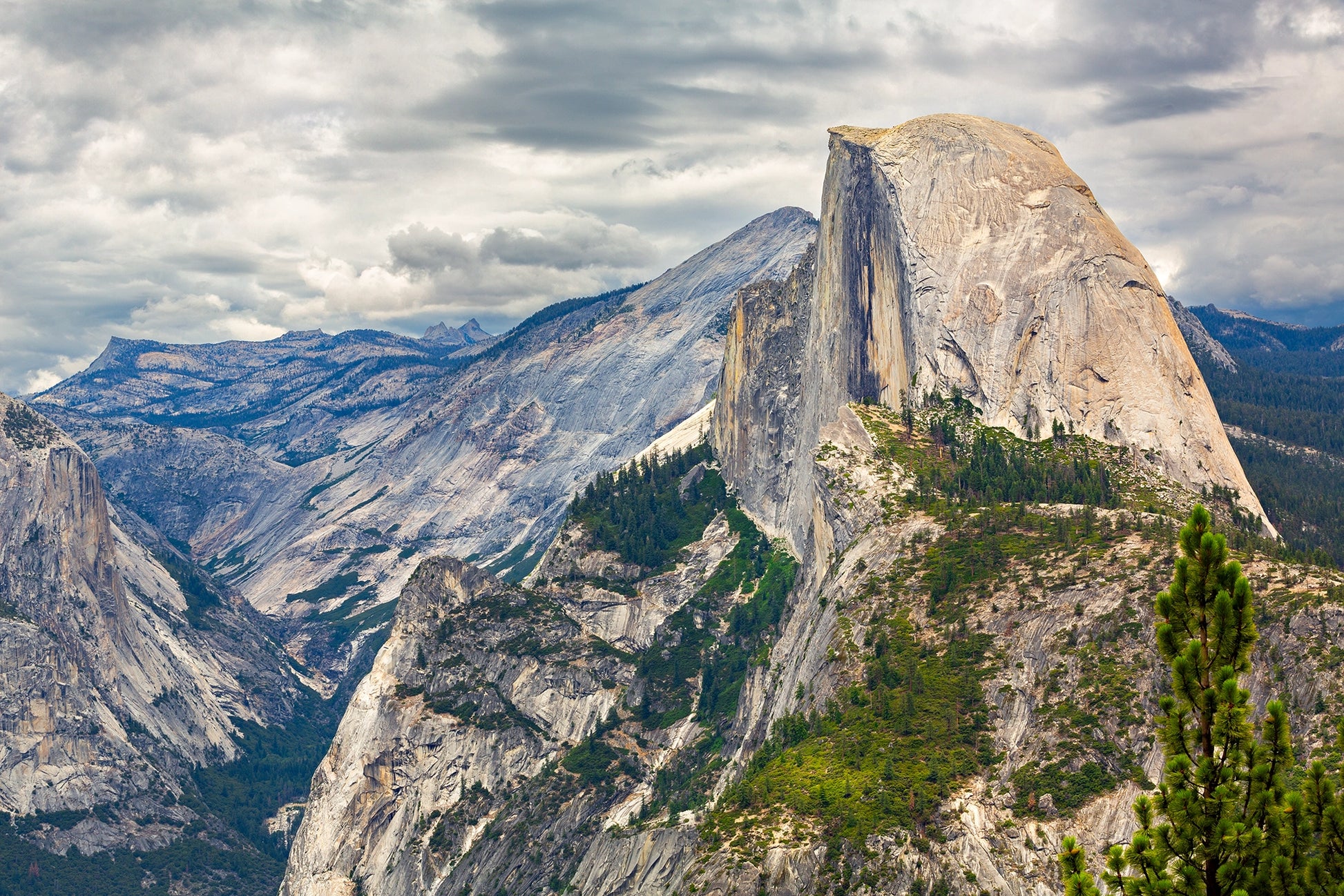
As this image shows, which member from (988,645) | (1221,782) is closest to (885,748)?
(988,645)

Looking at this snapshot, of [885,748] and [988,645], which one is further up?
[988,645]

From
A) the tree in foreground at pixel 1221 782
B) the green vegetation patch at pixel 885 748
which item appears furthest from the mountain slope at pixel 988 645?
the tree in foreground at pixel 1221 782

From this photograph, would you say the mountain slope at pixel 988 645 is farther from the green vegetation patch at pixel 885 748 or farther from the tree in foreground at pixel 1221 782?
the tree in foreground at pixel 1221 782

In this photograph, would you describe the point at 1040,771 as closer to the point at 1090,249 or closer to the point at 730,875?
the point at 730,875

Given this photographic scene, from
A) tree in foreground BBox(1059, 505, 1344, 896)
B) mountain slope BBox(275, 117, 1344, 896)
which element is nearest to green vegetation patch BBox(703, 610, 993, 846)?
mountain slope BBox(275, 117, 1344, 896)

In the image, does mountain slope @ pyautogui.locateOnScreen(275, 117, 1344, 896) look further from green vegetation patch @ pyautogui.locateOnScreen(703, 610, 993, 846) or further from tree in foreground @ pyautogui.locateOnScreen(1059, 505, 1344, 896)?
tree in foreground @ pyautogui.locateOnScreen(1059, 505, 1344, 896)

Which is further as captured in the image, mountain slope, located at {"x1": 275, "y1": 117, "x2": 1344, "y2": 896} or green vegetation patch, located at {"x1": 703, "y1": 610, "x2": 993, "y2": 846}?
green vegetation patch, located at {"x1": 703, "y1": 610, "x2": 993, "y2": 846}

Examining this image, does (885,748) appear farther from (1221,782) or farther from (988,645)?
(1221,782)

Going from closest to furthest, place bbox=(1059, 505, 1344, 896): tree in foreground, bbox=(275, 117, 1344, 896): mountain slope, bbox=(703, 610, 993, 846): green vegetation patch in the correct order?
1. bbox=(1059, 505, 1344, 896): tree in foreground
2. bbox=(275, 117, 1344, 896): mountain slope
3. bbox=(703, 610, 993, 846): green vegetation patch
